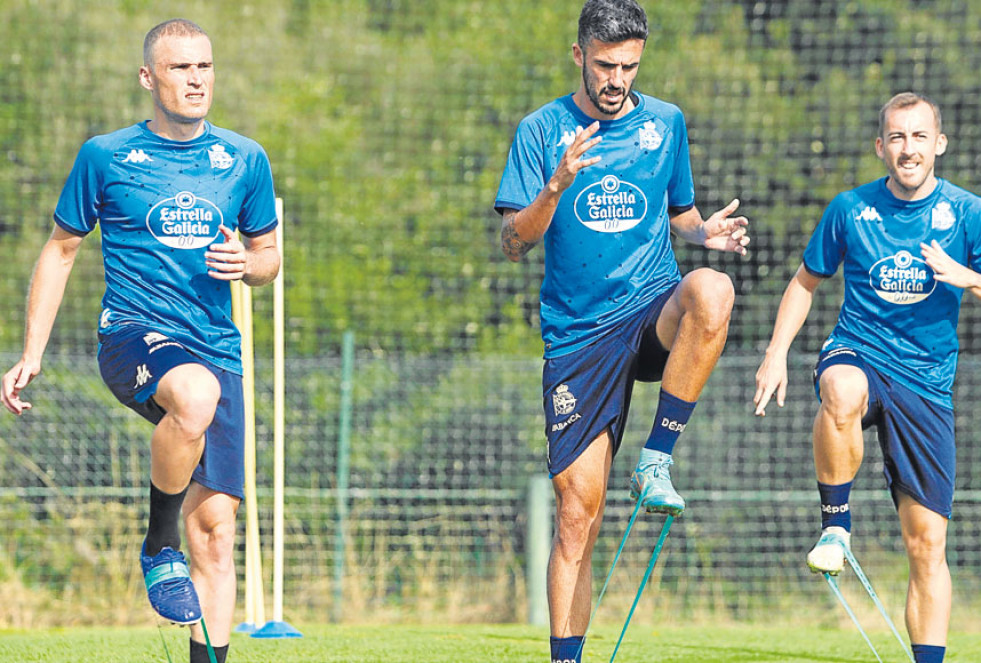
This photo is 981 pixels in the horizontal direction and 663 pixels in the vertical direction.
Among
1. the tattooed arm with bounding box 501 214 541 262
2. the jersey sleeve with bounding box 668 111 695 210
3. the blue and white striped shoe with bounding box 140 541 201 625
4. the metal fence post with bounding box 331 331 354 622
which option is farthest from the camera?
the metal fence post with bounding box 331 331 354 622

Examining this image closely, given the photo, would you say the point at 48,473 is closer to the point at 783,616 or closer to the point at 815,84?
the point at 783,616

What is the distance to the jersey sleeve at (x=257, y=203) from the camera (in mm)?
4629

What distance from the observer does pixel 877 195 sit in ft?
17.1

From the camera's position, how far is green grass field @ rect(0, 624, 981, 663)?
5.97 m

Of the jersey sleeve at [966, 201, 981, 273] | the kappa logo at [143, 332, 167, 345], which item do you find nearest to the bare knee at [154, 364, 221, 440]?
the kappa logo at [143, 332, 167, 345]

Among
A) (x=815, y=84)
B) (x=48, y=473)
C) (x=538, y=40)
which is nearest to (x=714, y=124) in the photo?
(x=815, y=84)

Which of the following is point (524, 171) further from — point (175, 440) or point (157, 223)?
point (175, 440)

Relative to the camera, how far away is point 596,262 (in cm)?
457

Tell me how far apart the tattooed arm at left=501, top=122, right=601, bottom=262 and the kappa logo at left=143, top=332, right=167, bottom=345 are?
3.69ft

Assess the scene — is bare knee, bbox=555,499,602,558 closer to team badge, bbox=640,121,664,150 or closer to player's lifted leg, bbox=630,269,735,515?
player's lifted leg, bbox=630,269,735,515

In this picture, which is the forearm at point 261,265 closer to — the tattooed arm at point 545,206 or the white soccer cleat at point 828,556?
the tattooed arm at point 545,206

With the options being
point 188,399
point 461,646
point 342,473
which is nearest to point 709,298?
point 188,399

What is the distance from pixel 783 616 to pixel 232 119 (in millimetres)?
6496

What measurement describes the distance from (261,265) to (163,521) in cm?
89
